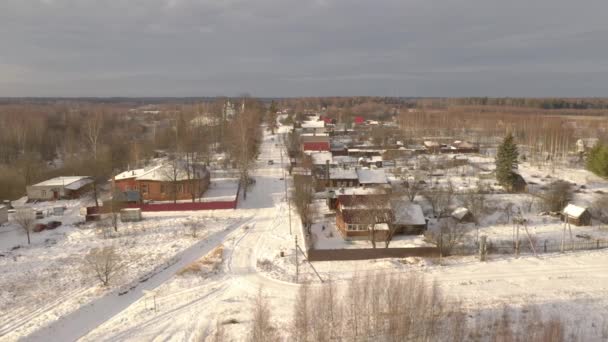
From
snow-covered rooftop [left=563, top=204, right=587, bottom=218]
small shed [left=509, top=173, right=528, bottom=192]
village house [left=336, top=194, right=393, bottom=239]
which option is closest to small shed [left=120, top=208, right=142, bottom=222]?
village house [left=336, top=194, right=393, bottom=239]

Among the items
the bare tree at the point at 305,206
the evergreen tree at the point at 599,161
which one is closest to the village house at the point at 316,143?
the bare tree at the point at 305,206

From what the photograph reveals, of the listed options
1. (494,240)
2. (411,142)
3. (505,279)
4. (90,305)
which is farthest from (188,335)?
(411,142)

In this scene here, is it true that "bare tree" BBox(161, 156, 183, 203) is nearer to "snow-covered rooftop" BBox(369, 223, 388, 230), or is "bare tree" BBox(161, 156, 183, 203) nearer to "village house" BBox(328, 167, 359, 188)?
"village house" BBox(328, 167, 359, 188)

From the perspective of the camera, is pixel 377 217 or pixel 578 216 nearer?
pixel 377 217

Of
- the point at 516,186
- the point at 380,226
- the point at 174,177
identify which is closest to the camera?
the point at 380,226

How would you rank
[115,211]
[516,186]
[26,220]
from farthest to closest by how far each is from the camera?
1. [516,186]
2. [115,211]
3. [26,220]

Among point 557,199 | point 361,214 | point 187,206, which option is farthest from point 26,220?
point 557,199

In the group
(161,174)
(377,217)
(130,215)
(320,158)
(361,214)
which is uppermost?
(320,158)

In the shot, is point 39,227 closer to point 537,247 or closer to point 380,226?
point 380,226
